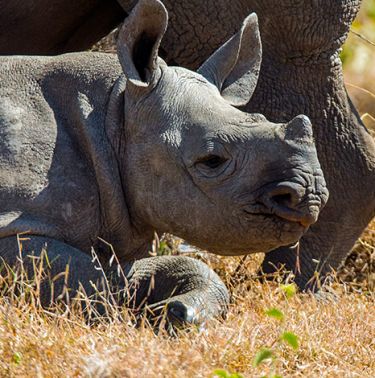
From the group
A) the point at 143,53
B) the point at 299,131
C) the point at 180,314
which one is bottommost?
the point at 180,314

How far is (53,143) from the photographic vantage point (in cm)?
555

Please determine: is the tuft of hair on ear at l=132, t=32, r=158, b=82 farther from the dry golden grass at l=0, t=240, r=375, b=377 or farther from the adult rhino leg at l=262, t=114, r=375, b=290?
the adult rhino leg at l=262, t=114, r=375, b=290

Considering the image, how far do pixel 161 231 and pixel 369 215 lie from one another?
5.17 feet

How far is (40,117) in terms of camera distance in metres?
5.59

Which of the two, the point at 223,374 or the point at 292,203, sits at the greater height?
the point at 292,203

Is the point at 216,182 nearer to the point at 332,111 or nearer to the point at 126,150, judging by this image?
the point at 126,150

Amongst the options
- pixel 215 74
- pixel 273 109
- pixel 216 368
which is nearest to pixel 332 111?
pixel 273 109

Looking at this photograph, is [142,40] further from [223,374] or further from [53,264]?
[223,374]

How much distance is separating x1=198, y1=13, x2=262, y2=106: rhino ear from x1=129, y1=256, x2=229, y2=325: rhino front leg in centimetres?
70

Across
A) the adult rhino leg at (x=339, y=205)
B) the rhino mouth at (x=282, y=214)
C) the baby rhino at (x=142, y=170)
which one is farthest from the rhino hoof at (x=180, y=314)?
the adult rhino leg at (x=339, y=205)

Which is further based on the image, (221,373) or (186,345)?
(186,345)

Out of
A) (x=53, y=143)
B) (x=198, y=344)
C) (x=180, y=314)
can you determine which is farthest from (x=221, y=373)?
(x=53, y=143)

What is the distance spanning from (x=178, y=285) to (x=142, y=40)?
932mm

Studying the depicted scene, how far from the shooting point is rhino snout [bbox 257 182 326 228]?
5.18 meters
